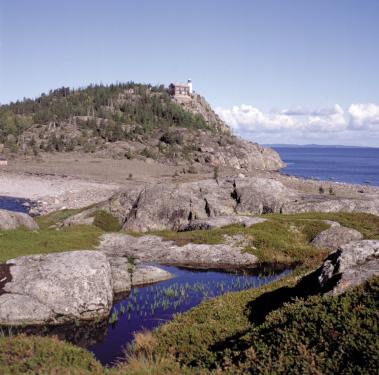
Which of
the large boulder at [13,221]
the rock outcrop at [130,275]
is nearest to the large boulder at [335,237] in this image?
the rock outcrop at [130,275]

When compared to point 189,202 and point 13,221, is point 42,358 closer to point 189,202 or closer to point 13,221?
point 13,221

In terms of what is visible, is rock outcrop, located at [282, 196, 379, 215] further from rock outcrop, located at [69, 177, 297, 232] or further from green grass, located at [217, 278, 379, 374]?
green grass, located at [217, 278, 379, 374]

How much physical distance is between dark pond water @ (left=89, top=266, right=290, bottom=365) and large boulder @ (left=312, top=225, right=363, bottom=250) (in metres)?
5.61

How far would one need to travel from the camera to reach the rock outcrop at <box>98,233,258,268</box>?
30.4 meters

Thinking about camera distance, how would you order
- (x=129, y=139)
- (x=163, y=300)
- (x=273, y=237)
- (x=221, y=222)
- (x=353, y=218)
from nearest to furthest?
(x=163, y=300) < (x=273, y=237) < (x=221, y=222) < (x=353, y=218) < (x=129, y=139)

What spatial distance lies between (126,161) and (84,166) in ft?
53.8

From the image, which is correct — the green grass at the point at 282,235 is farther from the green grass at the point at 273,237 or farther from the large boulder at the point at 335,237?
the large boulder at the point at 335,237

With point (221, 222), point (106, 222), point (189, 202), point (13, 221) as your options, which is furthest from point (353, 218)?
point (13, 221)

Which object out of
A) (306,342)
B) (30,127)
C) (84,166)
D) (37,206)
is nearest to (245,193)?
(306,342)

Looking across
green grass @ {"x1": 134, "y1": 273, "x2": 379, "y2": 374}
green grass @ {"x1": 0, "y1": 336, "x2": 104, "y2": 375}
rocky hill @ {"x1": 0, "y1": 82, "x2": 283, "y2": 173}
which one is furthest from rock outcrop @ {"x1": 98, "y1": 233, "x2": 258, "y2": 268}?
rocky hill @ {"x1": 0, "y1": 82, "x2": 283, "y2": 173}

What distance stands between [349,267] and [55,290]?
42.5 feet

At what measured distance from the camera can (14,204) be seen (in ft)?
239

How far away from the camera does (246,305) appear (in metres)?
19.1

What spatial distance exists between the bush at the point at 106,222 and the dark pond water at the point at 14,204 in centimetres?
2827
